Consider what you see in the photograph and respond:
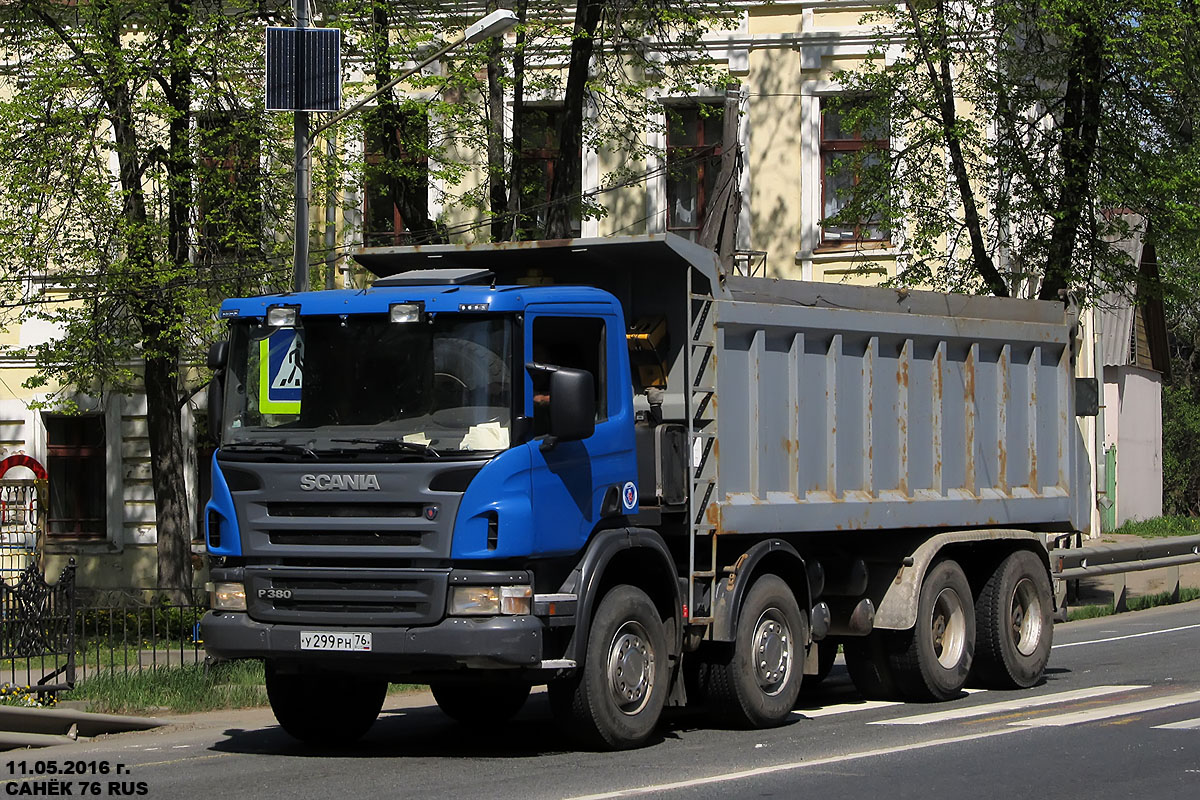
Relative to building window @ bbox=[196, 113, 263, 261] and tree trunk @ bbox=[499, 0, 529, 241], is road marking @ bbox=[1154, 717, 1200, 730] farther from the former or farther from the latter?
building window @ bbox=[196, 113, 263, 261]

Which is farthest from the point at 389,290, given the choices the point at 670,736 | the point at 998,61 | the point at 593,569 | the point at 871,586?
the point at 998,61

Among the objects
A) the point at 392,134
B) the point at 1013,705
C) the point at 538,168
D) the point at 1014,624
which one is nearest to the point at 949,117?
the point at 538,168

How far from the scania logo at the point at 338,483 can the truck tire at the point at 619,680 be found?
161cm

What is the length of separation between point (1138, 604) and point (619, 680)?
15269mm

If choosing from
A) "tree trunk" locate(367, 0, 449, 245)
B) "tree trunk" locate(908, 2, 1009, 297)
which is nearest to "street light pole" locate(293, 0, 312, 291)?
"tree trunk" locate(367, 0, 449, 245)

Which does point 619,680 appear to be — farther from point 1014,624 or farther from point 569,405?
point 1014,624

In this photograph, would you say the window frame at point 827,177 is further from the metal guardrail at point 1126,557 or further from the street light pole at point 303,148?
the street light pole at point 303,148

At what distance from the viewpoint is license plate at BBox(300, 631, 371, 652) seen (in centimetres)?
976

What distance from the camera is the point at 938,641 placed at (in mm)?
13516

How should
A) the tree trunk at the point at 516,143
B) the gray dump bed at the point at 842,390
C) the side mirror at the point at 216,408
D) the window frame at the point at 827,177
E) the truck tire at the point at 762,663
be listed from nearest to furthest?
the side mirror at the point at 216,408 < the gray dump bed at the point at 842,390 < the truck tire at the point at 762,663 < the tree trunk at the point at 516,143 < the window frame at the point at 827,177

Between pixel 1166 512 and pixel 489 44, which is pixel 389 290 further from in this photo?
pixel 1166 512

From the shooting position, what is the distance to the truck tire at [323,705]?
11.0 meters

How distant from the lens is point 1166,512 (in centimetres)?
4366

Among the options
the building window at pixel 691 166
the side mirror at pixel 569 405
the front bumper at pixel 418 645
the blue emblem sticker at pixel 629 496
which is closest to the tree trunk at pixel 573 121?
the building window at pixel 691 166
